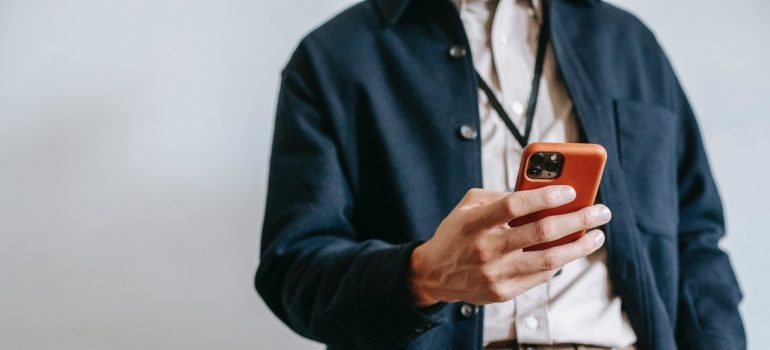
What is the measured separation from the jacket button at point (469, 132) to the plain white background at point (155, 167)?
487 mm

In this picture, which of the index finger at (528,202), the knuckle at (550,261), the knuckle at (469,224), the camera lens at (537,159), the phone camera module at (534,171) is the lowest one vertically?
the knuckle at (550,261)

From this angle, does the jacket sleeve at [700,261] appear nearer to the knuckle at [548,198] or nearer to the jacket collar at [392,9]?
the jacket collar at [392,9]

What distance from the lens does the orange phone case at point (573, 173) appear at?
0.57 metres

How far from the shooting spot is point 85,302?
1.20 m

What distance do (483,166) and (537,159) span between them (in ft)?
1.07

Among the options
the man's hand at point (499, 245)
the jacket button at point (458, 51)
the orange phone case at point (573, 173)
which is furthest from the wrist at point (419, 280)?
the jacket button at point (458, 51)

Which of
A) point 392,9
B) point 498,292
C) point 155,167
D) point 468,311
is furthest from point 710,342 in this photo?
point 155,167

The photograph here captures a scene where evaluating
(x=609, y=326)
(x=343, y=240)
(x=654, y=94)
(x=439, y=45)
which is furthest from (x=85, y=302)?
(x=654, y=94)

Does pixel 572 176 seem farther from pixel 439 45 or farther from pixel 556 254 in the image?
pixel 439 45

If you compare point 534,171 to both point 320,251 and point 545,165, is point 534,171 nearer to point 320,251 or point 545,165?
point 545,165

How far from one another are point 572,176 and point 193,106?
0.82 m

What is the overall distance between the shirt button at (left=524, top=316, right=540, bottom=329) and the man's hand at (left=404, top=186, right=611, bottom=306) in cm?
20

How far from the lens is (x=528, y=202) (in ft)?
1.82

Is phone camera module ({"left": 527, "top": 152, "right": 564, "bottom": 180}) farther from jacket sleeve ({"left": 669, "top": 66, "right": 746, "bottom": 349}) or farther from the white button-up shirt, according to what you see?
jacket sleeve ({"left": 669, "top": 66, "right": 746, "bottom": 349})
